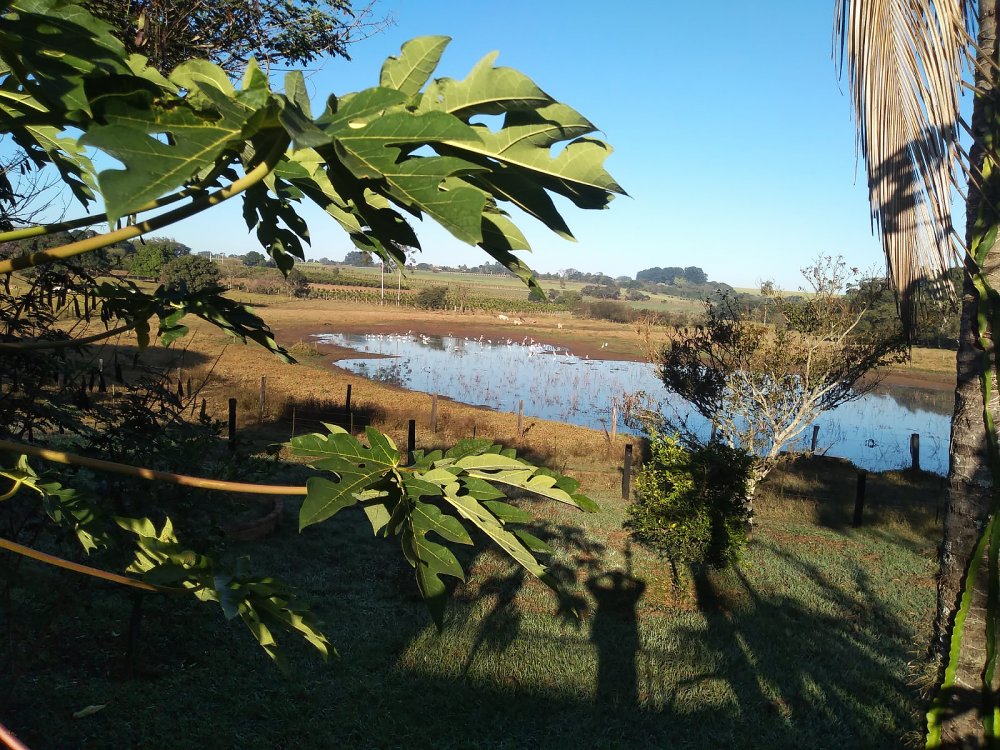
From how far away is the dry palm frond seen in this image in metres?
1.47

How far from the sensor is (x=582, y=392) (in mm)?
24391

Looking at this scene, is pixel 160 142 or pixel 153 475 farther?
pixel 153 475

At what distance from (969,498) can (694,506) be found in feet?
15.1

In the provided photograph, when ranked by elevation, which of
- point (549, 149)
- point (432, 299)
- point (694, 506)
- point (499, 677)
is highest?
point (432, 299)

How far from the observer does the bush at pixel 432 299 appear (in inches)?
2366

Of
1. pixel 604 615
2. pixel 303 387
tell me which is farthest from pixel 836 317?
pixel 303 387

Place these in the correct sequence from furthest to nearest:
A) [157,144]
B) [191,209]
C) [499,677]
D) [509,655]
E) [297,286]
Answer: [297,286], [509,655], [499,677], [191,209], [157,144]

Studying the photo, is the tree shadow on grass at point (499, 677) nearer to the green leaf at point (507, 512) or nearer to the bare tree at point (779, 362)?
the green leaf at point (507, 512)

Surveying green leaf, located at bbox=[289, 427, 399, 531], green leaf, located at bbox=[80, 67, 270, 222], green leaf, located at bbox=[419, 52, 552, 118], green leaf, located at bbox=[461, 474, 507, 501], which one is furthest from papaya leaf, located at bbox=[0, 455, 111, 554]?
green leaf, located at bbox=[419, 52, 552, 118]

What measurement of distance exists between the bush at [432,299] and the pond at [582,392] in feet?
74.8

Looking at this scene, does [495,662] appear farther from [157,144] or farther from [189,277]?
[189,277]

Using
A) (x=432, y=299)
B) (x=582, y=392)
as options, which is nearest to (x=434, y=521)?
(x=582, y=392)

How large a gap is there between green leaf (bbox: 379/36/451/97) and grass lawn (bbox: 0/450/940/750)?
1.72 meters

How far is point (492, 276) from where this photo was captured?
11150 centimetres
